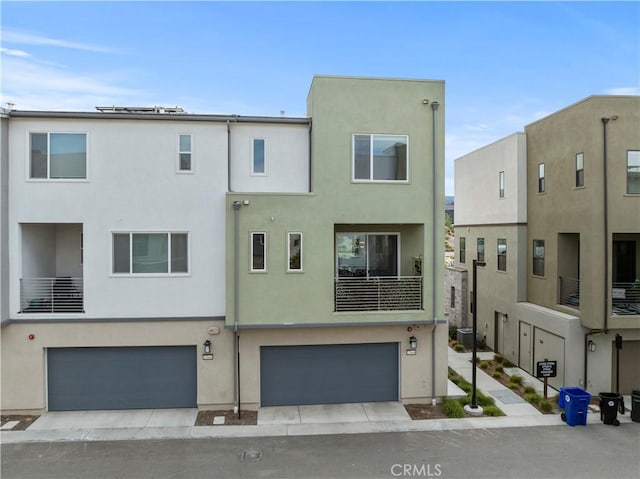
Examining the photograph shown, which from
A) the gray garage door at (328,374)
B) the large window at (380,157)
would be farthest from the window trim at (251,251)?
the large window at (380,157)

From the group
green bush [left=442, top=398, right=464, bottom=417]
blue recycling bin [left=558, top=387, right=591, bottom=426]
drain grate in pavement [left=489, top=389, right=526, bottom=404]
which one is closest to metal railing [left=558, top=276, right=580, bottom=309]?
drain grate in pavement [left=489, top=389, right=526, bottom=404]

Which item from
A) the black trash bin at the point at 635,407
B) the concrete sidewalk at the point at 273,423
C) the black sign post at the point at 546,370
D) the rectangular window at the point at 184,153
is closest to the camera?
the concrete sidewalk at the point at 273,423

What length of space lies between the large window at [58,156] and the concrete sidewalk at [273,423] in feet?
20.9

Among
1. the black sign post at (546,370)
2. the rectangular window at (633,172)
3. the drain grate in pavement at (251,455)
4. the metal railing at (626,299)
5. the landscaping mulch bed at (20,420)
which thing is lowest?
the drain grate in pavement at (251,455)

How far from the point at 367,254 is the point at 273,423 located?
5.48 meters

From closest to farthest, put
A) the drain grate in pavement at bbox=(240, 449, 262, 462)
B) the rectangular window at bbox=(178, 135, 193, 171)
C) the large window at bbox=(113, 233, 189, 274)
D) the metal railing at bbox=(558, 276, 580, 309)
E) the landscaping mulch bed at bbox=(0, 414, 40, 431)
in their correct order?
the drain grate in pavement at bbox=(240, 449, 262, 462) < the landscaping mulch bed at bbox=(0, 414, 40, 431) < the large window at bbox=(113, 233, 189, 274) < the rectangular window at bbox=(178, 135, 193, 171) < the metal railing at bbox=(558, 276, 580, 309)

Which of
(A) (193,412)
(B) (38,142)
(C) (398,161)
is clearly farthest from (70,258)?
(C) (398,161)

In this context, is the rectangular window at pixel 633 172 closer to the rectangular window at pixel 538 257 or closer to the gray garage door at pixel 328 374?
the rectangular window at pixel 538 257

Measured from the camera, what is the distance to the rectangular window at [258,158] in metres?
12.1

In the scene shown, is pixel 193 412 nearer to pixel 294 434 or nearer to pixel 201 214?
pixel 294 434

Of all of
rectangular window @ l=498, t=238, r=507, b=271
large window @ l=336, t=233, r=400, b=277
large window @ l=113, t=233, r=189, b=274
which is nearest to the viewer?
large window @ l=113, t=233, r=189, b=274

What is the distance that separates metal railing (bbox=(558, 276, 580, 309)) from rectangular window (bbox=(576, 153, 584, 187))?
3133mm

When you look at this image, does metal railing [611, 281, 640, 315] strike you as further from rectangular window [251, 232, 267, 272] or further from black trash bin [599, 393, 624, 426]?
rectangular window [251, 232, 267, 272]

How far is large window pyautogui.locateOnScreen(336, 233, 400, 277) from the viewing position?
43.3 ft
